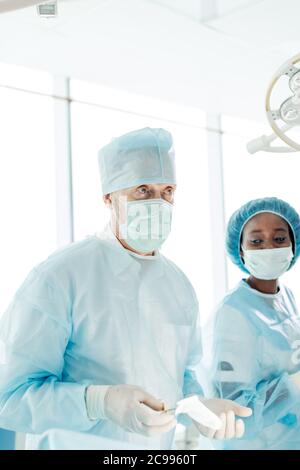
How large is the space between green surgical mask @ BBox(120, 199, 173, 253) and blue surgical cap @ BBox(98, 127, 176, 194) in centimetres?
6

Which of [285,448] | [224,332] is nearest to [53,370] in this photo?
[224,332]

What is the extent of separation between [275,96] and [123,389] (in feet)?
3.31

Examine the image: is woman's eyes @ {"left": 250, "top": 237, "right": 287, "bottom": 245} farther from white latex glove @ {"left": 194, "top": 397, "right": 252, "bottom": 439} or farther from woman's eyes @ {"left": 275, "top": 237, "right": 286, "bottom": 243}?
white latex glove @ {"left": 194, "top": 397, "right": 252, "bottom": 439}

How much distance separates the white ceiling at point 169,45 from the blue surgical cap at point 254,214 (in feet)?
1.27

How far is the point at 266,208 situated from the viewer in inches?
Answer: 83.3

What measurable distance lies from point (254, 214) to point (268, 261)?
0.50 feet

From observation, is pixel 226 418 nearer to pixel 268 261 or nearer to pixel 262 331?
pixel 262 331

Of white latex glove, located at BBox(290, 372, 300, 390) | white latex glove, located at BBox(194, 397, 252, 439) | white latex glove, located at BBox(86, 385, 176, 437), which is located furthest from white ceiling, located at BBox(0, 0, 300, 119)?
white latex glove, located at BBox(86, 385, 176, 437)

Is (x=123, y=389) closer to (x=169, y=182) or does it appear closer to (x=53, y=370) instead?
(x=53, y=370)

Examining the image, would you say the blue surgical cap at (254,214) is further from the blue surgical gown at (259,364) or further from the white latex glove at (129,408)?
the white latex glove at (129,408)

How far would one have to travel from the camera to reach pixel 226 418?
5.58ft

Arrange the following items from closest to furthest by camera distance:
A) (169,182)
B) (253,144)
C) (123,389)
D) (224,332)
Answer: (123,389), (169,182), (224,332), (253,144)

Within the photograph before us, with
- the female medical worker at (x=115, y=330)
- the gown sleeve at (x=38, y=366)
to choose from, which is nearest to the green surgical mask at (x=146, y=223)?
the female medical worker at (x=115, y=330)

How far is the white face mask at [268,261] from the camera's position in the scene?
2086 millimetres
